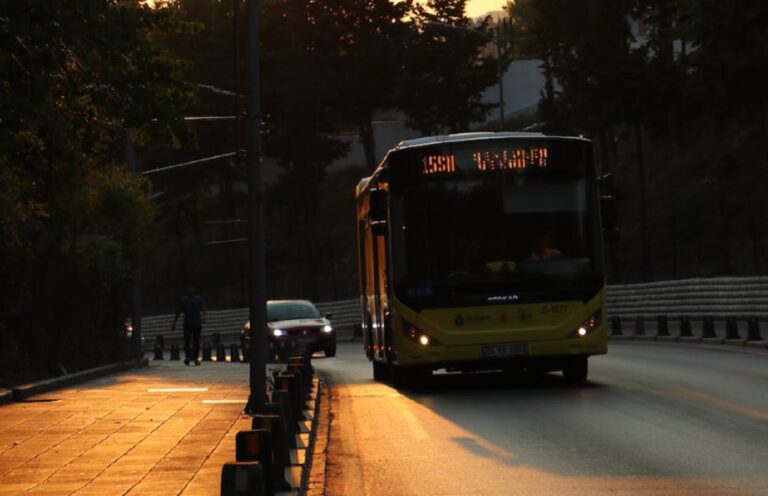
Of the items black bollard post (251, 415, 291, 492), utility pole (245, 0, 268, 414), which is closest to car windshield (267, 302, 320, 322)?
utility pole (245, 0, 268, 414)

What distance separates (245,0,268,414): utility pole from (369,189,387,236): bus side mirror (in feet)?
11.0

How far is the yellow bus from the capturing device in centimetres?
2170

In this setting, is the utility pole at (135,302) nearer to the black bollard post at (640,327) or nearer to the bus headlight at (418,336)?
the black bollard post at (640,327)

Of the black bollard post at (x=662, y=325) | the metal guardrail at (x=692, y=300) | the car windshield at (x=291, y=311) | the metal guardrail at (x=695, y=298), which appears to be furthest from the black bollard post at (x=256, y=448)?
the car windshield at (x=291, y=311)

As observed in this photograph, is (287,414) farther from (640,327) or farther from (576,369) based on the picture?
(640,327)

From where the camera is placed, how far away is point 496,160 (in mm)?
22438

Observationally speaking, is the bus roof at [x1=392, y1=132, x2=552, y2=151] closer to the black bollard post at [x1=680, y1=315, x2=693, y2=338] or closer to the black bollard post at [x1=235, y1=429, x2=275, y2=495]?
the black bollard post at [x1=235, y1=429, x2=275, y2=495]

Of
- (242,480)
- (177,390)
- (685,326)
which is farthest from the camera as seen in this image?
(685,326)

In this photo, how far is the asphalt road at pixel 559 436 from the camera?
12062 mm

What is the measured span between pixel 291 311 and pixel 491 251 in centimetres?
2207

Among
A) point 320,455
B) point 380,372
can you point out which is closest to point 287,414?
point 320,455

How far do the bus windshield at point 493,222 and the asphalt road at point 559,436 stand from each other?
146cm

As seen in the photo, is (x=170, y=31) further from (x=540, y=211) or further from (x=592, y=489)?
(x=592, y=489)

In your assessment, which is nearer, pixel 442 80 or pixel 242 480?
pixel 242 480
